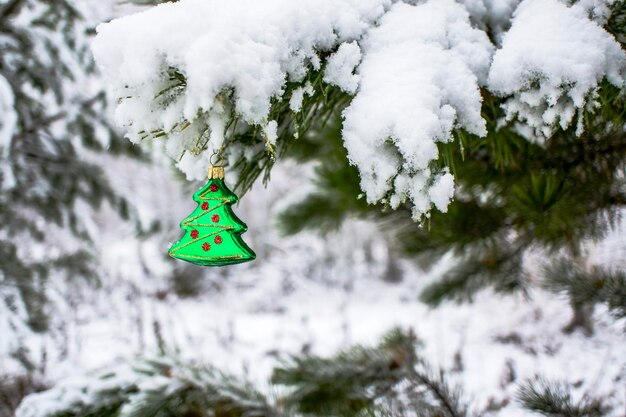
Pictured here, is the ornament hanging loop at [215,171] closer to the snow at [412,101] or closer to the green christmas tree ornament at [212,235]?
the green christmas tree ornament at [212,235]

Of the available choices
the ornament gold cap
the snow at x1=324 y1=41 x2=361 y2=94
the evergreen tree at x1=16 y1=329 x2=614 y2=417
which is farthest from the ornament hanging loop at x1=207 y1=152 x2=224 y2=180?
the evergreen tree at x1=16 y1=329 x2=614 y2=417

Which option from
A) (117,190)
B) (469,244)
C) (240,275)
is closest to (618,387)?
(469,244)

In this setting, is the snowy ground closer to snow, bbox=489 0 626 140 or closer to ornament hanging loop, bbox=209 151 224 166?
snow, bbox=489 0 626 140

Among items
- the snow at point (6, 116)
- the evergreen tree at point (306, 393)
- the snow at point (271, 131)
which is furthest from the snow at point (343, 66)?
the snow at point (6, 116)

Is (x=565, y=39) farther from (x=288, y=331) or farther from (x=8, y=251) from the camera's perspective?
(x=288, y=331)

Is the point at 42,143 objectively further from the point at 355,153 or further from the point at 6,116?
the point at 355,153

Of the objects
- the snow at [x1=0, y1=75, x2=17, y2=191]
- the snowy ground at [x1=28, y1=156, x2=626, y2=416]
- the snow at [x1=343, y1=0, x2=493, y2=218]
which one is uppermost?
the snow at [x1=0, y1=75, x2=17, y2=191]
